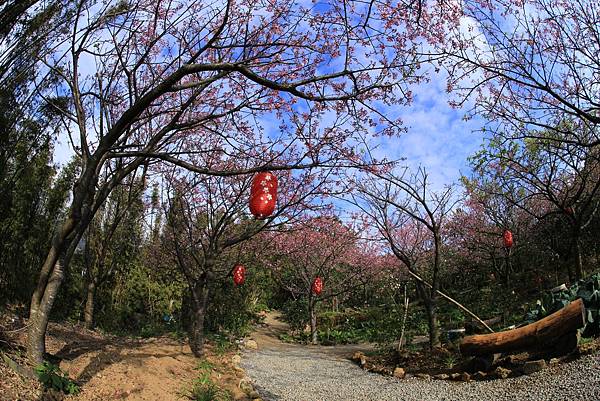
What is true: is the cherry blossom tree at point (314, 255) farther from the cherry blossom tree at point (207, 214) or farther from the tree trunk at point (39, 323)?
the tree trunk at point (39, 323)

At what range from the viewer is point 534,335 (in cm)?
554

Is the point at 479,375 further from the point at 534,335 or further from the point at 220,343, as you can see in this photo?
the point at 220,343

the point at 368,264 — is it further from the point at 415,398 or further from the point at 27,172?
the point at 27,172

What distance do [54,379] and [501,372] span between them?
195 inches

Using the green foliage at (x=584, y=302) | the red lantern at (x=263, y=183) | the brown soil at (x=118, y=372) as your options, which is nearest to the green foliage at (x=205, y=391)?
the brown soil at (x=118, y=372)

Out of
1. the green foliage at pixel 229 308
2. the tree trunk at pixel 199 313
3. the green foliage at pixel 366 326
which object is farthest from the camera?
the green foliage at pixel 229 308

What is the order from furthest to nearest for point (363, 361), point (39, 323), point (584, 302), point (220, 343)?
1. point (220, 343)
2. point (363, 361)
3. point (584, 302)
4. point (39, 323)

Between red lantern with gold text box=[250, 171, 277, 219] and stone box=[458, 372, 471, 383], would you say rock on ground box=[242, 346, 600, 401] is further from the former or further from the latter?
red lantern with gold text box=[250, 171, 277, 219]

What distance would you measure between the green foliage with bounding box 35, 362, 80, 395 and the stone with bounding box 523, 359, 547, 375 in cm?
485

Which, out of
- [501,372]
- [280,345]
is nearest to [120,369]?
[501,372]

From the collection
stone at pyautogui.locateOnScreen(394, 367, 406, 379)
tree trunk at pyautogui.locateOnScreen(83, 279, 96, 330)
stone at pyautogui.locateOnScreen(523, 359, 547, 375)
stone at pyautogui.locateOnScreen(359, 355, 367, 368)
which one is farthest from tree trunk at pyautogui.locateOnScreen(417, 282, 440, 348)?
tree trunk at pyautogui.locateOnScreen(83, 279, 96, 330)

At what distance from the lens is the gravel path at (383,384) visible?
Answer: 181 inches

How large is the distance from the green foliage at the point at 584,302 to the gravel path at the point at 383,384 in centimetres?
73

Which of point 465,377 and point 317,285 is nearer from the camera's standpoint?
point 465,377
